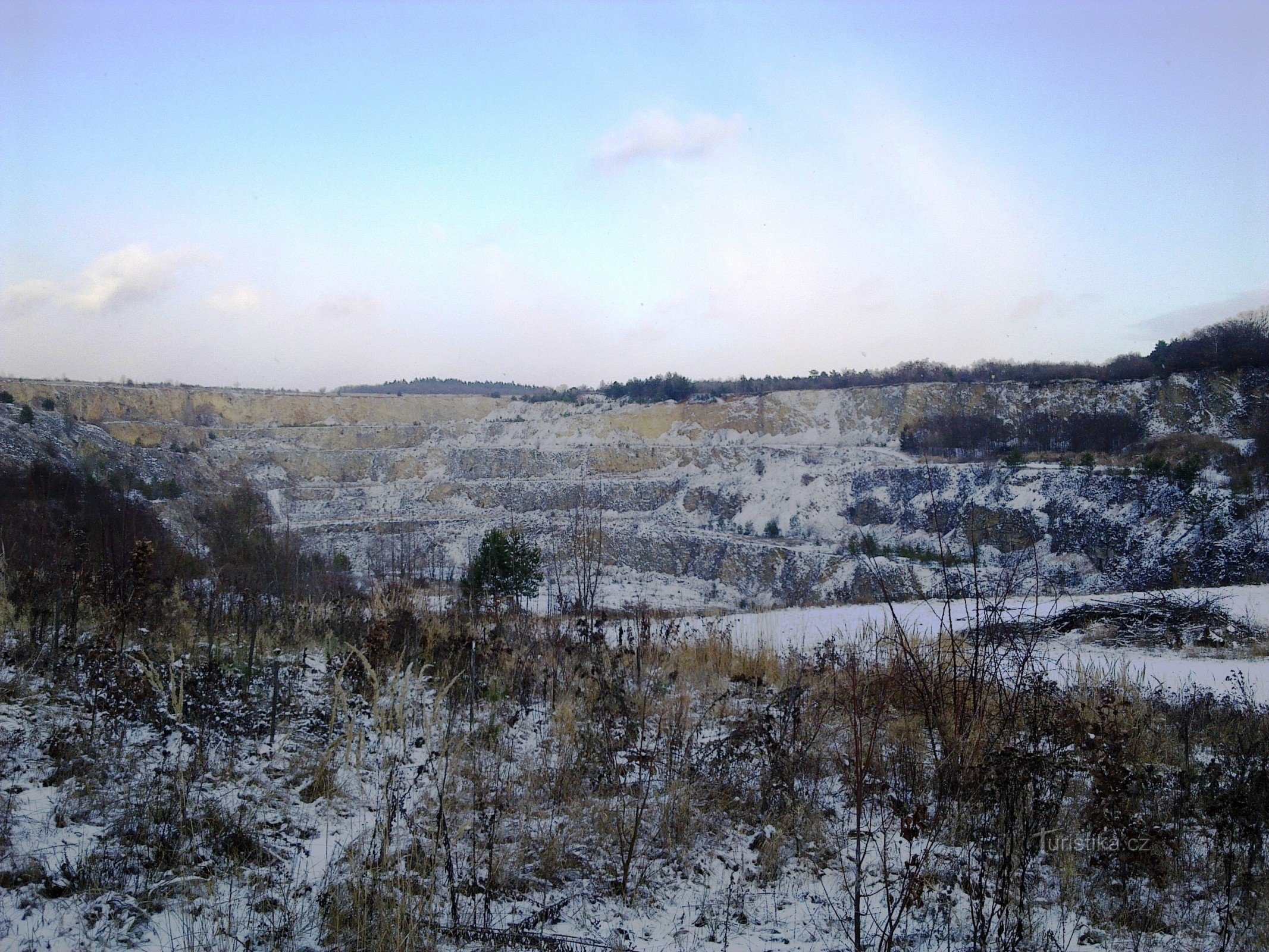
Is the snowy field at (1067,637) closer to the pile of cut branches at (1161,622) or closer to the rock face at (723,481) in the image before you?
the pile of cut branches at (1161,622)

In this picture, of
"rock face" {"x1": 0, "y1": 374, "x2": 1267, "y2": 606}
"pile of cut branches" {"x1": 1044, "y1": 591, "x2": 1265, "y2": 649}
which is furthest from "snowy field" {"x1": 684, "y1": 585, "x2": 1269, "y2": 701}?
"rock face" {"x1": 0, "y1": 374, "x2": 1267, "y2": 606}

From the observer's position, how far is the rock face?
19.5m

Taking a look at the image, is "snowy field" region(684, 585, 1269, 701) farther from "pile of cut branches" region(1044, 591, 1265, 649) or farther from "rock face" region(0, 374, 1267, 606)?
"rock face" region(0, 374, 1267, 606)

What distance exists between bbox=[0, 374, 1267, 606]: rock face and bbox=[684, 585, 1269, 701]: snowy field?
4.93ft

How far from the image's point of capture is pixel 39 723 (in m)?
3.51

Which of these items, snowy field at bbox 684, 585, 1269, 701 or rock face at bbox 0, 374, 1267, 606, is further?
rock face at bbox 0, 374, 1267, 606

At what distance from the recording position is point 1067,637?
775cm

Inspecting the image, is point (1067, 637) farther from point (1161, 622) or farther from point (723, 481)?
point (723, 481)

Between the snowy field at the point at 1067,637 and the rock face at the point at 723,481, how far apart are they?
1501 mm

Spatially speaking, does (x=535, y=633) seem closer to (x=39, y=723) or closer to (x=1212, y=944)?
(x=39, y=723)

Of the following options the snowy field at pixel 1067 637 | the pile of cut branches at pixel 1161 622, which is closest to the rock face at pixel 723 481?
the snowy field at pixel 1067 637

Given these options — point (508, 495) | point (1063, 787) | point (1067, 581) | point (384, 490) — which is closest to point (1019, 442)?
point (1067, 581)

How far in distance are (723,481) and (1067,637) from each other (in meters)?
24.6

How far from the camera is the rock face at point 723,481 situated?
19.5 metres
